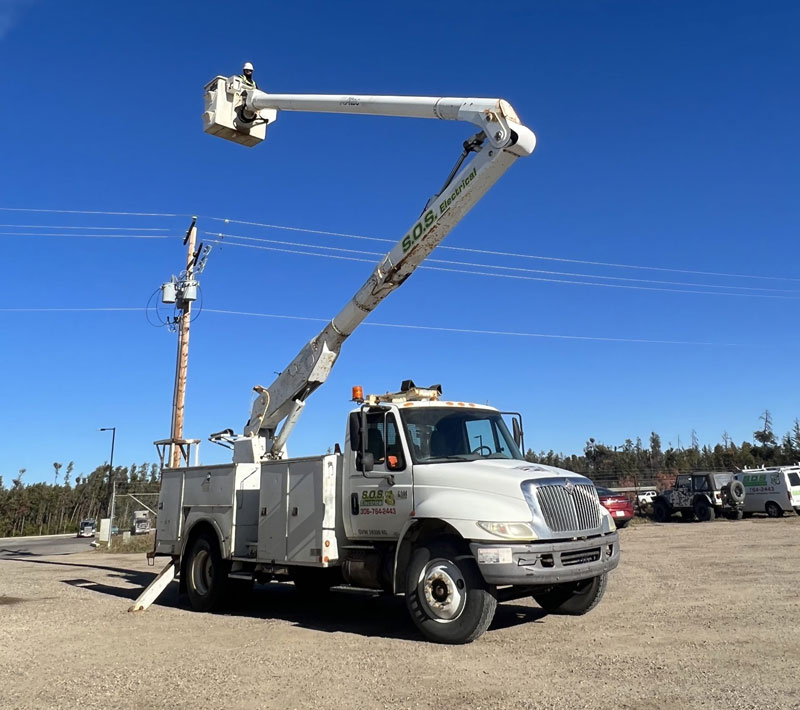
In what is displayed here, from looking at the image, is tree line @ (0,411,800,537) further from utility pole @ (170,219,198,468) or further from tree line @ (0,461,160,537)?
utility pole @ (170,219,198,468)

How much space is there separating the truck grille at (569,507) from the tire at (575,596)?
0.98m

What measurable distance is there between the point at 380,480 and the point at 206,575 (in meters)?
4.08

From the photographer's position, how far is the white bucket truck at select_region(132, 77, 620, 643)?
22.9 ft

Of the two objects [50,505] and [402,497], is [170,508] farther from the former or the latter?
[50,505]

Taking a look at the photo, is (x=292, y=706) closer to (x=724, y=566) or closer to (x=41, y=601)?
(x=41, y=601)

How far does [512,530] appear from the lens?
682cm

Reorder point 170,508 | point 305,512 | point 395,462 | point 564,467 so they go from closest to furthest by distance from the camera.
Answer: point 395,462, point 305,512, point 170,508, point 564,467

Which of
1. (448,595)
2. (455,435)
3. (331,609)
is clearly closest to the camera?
(448,595)

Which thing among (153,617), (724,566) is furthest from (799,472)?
(153,617)

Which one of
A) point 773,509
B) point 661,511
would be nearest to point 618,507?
point 661,511

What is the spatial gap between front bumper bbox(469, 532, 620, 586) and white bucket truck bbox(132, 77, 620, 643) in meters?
0.01

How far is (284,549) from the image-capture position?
898 cm

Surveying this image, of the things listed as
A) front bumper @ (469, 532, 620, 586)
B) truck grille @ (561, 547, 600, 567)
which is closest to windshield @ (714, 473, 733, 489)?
truck grille @ (561, 547, 600, 567)

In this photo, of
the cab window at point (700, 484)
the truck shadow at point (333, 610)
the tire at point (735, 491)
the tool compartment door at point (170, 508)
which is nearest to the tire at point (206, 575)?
the truck shadow at point (333, 610)
